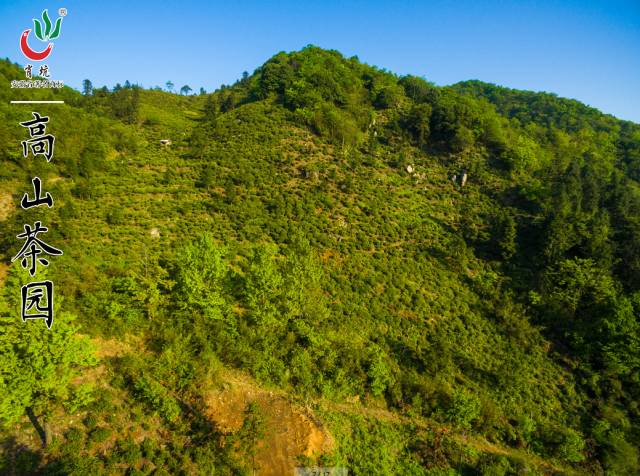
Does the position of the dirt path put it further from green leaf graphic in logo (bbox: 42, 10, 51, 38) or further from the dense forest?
green leaf graphic in logo (bbox: 42, 10, 51, 38)

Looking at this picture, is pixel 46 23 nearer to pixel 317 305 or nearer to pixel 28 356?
pixel 28 356

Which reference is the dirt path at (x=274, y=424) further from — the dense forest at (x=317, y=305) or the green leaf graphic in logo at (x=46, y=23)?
the green leaf graphic in logo at (x=46, y=23)

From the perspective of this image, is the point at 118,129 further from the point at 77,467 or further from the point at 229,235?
the point at 77,467

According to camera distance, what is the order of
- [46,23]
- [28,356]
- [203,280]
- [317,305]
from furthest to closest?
[317,305]
[203,280]
[46,23]
[28,356]

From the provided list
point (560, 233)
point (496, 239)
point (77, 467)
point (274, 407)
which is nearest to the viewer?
point (77, 467)

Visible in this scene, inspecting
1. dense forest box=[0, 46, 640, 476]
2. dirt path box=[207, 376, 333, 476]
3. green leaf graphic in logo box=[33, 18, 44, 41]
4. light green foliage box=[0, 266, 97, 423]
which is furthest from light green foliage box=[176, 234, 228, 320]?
green leaf graphic in logo box=[33, 18, 44, 41]

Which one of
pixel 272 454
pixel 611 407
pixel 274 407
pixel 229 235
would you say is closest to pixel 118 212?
pixel 229 235

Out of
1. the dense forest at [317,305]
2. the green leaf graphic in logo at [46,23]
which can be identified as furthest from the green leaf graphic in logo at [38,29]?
the dense forest at [317,305]

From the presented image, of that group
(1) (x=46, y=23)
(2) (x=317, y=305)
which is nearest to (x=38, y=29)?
(1) (x=46, y=23)
